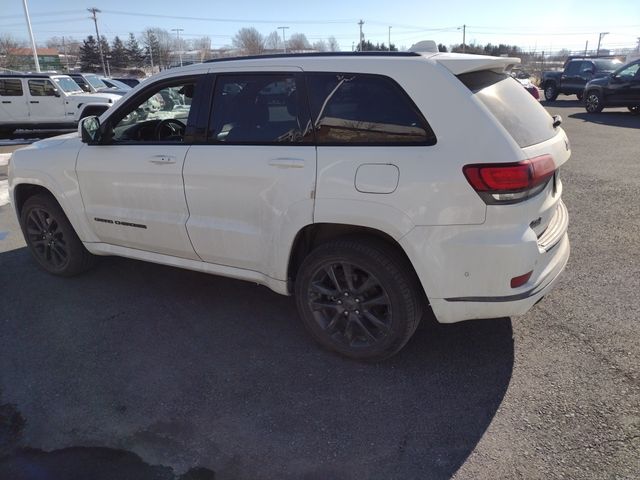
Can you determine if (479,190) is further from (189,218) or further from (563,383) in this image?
(189,218)

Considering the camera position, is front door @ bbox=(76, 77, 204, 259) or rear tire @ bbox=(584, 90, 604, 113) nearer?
front door @ bbox=(76, 77, 204, 259)

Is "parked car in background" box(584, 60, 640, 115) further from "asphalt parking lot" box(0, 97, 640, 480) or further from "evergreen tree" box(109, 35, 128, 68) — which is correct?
"evergreen tree" box(109, 35, 128, 68)

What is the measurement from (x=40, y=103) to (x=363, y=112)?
15.4m

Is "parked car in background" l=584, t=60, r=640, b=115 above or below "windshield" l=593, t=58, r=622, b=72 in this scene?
below

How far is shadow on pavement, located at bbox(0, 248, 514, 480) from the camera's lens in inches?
99.7

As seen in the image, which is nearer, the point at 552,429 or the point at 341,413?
the point at 552,429

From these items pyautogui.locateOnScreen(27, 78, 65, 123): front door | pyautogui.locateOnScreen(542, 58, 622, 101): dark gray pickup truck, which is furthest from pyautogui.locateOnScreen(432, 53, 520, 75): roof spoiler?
pyautogui.locateOnScreen(542, 58, 622, 101): dark gray pickup truck

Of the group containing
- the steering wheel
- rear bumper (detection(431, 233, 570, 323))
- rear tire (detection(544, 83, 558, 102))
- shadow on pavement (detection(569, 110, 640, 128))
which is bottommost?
shadow on pavement (detection(569, 110, 640, 128))

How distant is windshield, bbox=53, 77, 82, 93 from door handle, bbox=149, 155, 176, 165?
1389 centimetres

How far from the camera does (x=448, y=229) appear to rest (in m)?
2.71

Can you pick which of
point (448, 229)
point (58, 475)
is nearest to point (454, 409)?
point (448, 229)

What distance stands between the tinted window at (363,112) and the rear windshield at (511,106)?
0.38 m

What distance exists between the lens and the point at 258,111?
338 centimetres

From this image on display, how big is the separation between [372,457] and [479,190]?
149 centimetres
